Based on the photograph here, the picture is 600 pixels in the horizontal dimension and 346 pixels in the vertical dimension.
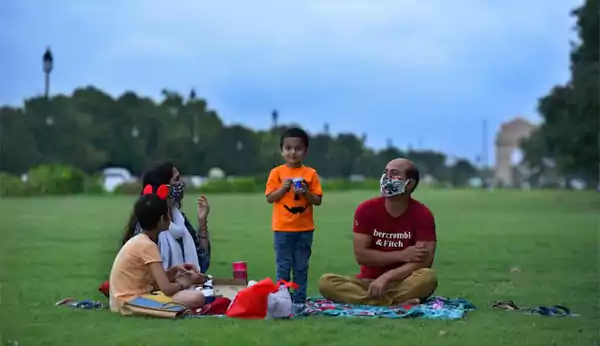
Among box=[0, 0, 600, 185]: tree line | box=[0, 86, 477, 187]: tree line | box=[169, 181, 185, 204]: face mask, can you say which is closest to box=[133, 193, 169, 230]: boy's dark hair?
box=[169, 181, 185, 204]: face mask

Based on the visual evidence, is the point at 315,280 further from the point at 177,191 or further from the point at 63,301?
the point at 63,301

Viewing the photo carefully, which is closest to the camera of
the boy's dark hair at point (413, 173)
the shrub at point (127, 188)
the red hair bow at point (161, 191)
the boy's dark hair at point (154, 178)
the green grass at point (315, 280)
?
the green grass at point (315, 280)

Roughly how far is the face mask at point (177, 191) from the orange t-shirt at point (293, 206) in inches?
27.6

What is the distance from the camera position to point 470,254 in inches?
569

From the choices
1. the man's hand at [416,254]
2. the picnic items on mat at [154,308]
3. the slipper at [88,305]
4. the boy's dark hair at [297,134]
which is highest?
the boy's dark hair at [297,134]

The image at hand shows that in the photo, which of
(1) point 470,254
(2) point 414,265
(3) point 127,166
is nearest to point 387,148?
(3) point 127,166

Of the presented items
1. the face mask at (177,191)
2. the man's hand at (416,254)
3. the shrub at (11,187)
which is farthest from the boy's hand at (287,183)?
the shrub at (11,187)

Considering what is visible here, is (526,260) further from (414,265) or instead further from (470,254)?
(414,265)

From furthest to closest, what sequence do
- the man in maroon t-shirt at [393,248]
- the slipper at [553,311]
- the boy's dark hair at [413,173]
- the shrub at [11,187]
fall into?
the shrub at [11,187] → the boy's dark hair at [413,173] → the man in maroon t-shirt at [393,248] → the slipper at [553,311]

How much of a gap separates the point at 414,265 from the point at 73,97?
63346mm

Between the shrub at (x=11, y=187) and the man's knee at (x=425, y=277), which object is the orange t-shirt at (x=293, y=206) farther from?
the shrub at (x=11, y=187)

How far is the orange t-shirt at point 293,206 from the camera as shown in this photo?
315 inches

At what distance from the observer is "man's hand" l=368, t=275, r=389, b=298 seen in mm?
7664

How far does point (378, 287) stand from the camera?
25.1 feet
